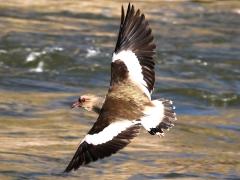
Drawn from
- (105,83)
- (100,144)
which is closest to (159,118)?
(100,144)

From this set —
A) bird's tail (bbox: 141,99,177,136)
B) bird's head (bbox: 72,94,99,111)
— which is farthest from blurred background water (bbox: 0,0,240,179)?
bird's tail (bbox: 141,99,177,136)

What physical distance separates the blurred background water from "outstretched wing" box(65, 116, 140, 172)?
2.06 m

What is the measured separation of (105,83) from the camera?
1554cm

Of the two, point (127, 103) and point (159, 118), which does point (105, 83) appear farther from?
point (159, 118)

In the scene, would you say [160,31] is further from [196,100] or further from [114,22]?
[196,100]

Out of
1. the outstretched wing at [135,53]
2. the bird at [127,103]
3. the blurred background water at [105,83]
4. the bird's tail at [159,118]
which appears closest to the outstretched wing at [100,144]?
the bird at [127,103]

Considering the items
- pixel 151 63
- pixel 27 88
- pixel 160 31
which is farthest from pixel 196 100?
pixel 151 63

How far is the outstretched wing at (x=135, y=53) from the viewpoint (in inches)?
372

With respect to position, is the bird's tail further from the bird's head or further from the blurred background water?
the blurred background water

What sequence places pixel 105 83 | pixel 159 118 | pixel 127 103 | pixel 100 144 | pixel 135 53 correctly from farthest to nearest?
pixel 105 83 → pixel 135 53 → pixel 127 103 → pixel 159 118 → pixel 100 144

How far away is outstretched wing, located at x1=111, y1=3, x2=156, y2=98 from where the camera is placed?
9.44m

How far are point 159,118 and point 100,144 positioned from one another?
0.75 meters

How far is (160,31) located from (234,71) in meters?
2.72

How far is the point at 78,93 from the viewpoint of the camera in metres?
14.9
